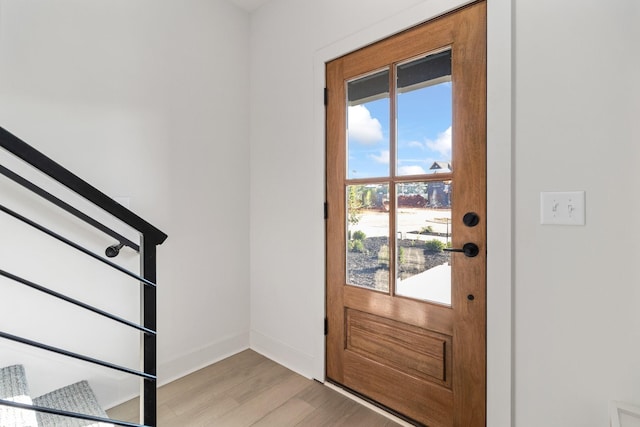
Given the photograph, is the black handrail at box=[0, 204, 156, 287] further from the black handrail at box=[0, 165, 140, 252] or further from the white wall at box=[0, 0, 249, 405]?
the white wall at box=[0, 0, 249, 405]

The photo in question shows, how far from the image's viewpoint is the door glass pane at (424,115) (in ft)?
4.94

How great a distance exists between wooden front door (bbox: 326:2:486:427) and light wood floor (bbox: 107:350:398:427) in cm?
16

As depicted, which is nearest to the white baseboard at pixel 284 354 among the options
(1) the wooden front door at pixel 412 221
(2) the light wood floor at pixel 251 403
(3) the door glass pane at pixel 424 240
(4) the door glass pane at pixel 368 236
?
(2) the light wood floor at pixel 251 403

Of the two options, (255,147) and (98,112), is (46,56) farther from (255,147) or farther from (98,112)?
(255,147)

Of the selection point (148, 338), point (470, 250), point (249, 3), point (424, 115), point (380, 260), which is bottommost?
point (148, 338)

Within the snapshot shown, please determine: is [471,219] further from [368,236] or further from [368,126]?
[368,126]

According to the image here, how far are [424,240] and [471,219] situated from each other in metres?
0.26

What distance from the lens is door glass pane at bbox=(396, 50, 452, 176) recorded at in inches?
59.3

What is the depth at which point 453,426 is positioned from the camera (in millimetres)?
1479
